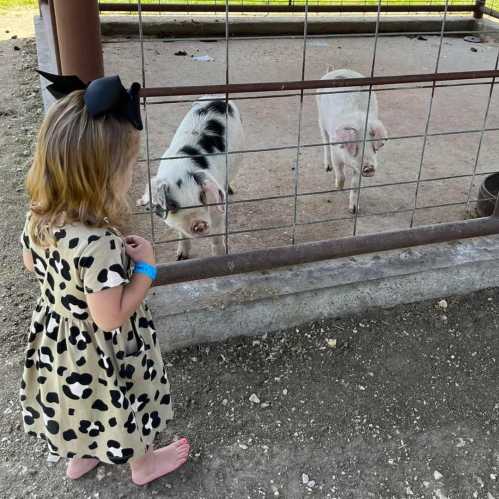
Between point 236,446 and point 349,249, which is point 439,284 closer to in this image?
point 349,249

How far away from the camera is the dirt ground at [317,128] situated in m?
4.00

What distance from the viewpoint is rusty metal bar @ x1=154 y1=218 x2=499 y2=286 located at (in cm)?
281

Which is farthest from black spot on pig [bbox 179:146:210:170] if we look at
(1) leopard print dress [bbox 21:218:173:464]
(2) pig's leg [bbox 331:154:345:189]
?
(1) leopard print dress [bbox 21:218:173:464]

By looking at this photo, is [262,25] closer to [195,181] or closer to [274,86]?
[195,181]

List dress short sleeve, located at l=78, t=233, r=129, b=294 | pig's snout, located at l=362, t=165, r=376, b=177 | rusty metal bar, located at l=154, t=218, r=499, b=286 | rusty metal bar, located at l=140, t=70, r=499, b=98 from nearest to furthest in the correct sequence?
dress short sleeve, located at l=78, t=233, r=129, b=294 < rusty metal bar, located at l=140, t=70, r=499, b=98 < rusty metal bar, located at l=154, t=218, r=499, b=286 < pig's snout, located at l=362, t=165, r=376, b=177

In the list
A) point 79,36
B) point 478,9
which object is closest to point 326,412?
point 79,36

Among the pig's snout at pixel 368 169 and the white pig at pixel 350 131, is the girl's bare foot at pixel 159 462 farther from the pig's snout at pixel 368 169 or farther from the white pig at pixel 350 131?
the pig's snout at pixel 368 169

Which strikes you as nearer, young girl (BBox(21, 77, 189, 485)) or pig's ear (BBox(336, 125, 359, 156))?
young girl (BBox(21, 77, 189, 485))

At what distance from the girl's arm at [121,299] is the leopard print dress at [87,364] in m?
0.03

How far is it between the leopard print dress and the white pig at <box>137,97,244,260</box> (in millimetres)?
1072

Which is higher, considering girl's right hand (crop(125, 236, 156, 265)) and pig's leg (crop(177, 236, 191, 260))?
girl's right hand (crop(125, 236, 156, 265))

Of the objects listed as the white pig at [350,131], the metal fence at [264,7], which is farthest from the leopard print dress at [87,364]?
the metal fence at [264,7]

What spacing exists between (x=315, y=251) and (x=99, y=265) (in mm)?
1536

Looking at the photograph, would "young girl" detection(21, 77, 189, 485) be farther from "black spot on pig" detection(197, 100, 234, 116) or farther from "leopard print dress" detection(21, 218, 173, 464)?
"black spot on pig" detection(197, 100, 234, 116)
